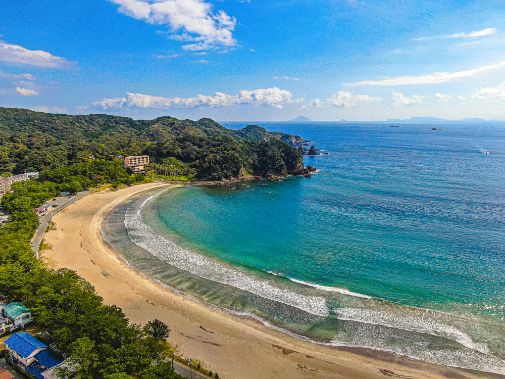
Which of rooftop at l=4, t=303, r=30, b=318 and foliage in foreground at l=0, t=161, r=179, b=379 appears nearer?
foliage in foreground at l=0, t=161, r=179, b=379

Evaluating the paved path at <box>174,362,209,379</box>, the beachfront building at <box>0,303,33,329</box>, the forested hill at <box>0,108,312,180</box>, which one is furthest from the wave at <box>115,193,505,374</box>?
the forested hill at <box>0,108,312,180</box>

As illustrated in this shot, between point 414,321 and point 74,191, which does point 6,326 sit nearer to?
point 414,321

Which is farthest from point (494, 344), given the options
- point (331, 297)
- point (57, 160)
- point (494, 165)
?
point (57, 160)

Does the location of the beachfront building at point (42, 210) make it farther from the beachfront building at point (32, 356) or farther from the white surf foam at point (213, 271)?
the beachfront building at point (32, 356)

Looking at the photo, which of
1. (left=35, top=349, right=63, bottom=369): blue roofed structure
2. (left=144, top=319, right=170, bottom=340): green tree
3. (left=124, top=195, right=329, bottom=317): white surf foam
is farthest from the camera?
(left=124, top=195, right=329, bottom=317): white surf foam

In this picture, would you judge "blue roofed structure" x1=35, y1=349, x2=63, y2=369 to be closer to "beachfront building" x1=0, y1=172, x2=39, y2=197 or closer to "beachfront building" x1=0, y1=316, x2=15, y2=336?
"beachfront building" x1=0, y1=316, x2=15, y2=336

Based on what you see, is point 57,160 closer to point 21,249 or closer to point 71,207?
point 71,207
